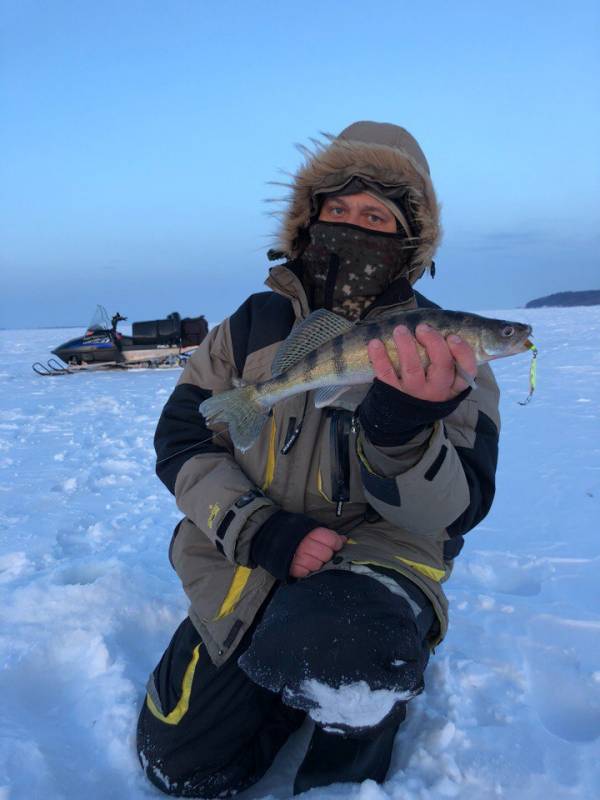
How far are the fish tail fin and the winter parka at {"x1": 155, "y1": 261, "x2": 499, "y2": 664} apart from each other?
6.5 inches

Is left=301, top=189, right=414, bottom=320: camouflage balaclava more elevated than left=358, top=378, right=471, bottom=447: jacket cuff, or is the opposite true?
left=301, top=189, right=414, bottom=320: camouflage balaclava

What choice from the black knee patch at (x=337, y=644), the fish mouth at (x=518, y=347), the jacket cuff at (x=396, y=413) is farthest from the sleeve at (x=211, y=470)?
the fish mouth at (x=518, y=347)

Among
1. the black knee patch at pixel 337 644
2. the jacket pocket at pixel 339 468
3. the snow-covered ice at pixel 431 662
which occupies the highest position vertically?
the jacket pocket at pixel 339 468

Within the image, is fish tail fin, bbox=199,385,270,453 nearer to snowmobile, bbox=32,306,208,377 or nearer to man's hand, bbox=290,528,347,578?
man's hand, bbox=290,528,347,578

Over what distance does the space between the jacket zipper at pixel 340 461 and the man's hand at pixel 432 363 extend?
0.56 metres

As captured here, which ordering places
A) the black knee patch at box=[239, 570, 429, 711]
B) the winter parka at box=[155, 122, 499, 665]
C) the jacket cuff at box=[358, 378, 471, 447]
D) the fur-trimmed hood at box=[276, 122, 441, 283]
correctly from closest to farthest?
the black knee patch at box=[239, 570, 429, 711], the jacket cuff at box=[358, 378, 471, 447], the winter parka at box=[155, 122, 499, 665], the fur-trimmed hood at box=[276, 122, 441, 283]

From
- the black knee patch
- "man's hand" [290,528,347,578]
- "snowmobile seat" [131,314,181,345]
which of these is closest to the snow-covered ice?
the black knee patch

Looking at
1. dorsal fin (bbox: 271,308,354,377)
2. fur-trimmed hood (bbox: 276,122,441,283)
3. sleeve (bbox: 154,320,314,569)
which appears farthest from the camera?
fur-trimmed hood (bbox: 276,122,441,283)

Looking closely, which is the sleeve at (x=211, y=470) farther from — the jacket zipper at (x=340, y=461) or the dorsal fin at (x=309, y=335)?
the dorsal fin at (x=309, y=335)

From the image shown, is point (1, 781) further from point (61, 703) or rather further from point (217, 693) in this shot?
point (217, 693)

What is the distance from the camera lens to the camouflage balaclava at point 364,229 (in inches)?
110

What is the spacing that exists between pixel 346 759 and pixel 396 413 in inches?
51.2

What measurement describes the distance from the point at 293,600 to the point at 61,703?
1261 mm

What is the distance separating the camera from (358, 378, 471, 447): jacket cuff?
6.68ft
